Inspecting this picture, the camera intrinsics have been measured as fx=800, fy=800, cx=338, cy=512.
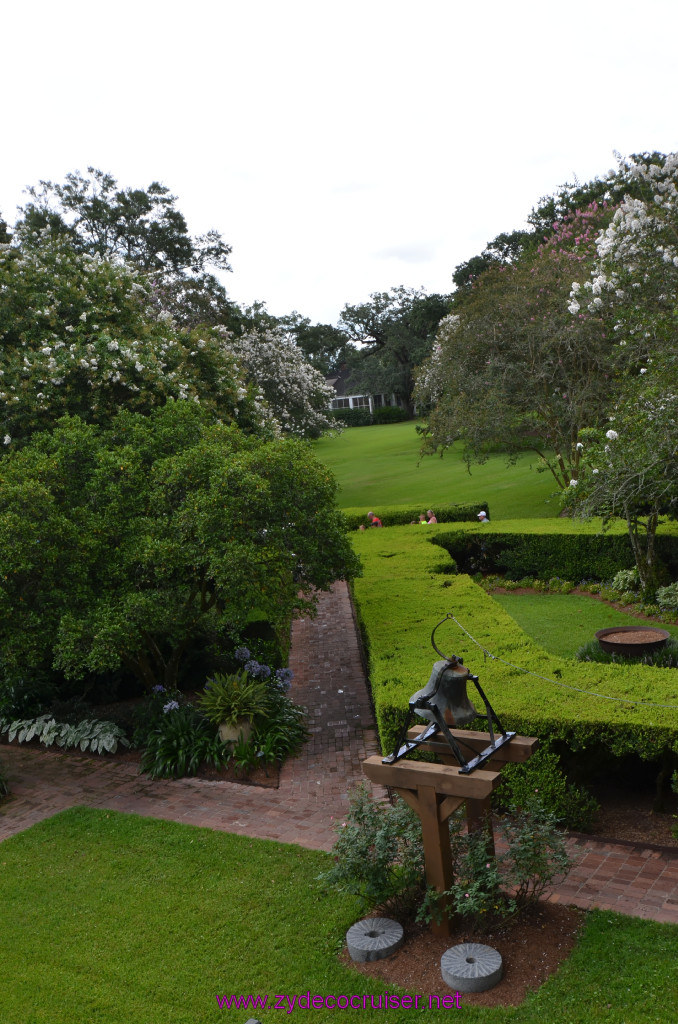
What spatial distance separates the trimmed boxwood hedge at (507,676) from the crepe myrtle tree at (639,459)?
2592 mm

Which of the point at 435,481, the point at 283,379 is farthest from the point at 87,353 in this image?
the point at 435,481

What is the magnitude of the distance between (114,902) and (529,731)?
12.6 ft

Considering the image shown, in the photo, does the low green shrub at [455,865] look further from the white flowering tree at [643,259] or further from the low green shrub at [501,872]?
the white flowering tree at [643,259]

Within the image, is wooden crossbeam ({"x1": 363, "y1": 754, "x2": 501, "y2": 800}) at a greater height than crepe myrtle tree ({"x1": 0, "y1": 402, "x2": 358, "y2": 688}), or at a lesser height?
lesser

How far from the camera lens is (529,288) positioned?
74.5 ft

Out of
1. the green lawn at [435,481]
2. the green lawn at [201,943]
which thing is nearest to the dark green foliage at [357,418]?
the green lawn at [435,481]

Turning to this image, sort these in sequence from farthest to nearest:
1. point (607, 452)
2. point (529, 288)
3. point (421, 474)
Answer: point (421, 474)
point (529, 288)
point (607, 452)

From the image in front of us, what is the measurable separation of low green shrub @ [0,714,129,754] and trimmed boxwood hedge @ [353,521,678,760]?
3478 millimetres

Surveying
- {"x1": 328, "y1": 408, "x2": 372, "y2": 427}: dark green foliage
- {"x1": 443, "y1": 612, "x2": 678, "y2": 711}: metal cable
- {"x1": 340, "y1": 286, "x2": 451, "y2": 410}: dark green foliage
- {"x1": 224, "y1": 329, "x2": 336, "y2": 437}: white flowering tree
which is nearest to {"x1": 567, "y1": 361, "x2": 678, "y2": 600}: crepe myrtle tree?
{"x1": 443, "y1": 612, "x2": 678, "y2": 711}: metal cable

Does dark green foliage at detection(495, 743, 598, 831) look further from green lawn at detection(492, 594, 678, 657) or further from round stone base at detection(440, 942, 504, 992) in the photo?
green lawn at detection(492, 594, 678, 657)

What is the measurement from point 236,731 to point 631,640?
5.17 meters

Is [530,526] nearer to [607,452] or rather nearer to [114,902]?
[607,452]

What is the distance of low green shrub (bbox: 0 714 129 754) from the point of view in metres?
10.2

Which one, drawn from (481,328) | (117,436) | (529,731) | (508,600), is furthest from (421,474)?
(529,731)
